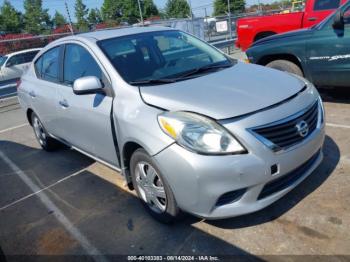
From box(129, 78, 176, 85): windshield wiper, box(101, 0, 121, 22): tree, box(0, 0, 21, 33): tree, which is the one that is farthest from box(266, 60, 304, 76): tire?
box(101, 0, 121, 22): tree

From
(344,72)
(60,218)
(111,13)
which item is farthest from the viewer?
(111,13)

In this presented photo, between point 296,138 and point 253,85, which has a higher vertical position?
point 253,85

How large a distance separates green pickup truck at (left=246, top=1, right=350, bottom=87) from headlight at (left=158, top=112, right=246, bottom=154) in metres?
3.35

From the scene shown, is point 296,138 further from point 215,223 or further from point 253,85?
point 215,223

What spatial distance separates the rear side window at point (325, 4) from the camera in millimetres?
8867

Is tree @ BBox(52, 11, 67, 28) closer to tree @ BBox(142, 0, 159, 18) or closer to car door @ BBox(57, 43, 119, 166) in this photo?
tree @ BBox(142, 0, 159, 18)

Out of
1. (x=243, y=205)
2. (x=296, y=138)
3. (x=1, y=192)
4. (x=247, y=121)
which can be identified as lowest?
(x=1, y=192)

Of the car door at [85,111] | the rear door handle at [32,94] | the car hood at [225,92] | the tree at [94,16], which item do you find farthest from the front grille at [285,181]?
the tree at [94,16]

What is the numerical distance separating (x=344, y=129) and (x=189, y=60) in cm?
236

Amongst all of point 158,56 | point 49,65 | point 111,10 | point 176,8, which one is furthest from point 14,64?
point 111,10

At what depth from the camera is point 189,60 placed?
3797 millimetres

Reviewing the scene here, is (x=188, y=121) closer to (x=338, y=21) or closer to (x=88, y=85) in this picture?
(x=88, y=85)

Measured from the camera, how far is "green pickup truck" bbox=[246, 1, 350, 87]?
505 centimetres

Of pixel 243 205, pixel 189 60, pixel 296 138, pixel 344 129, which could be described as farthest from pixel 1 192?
pixel 344 129
